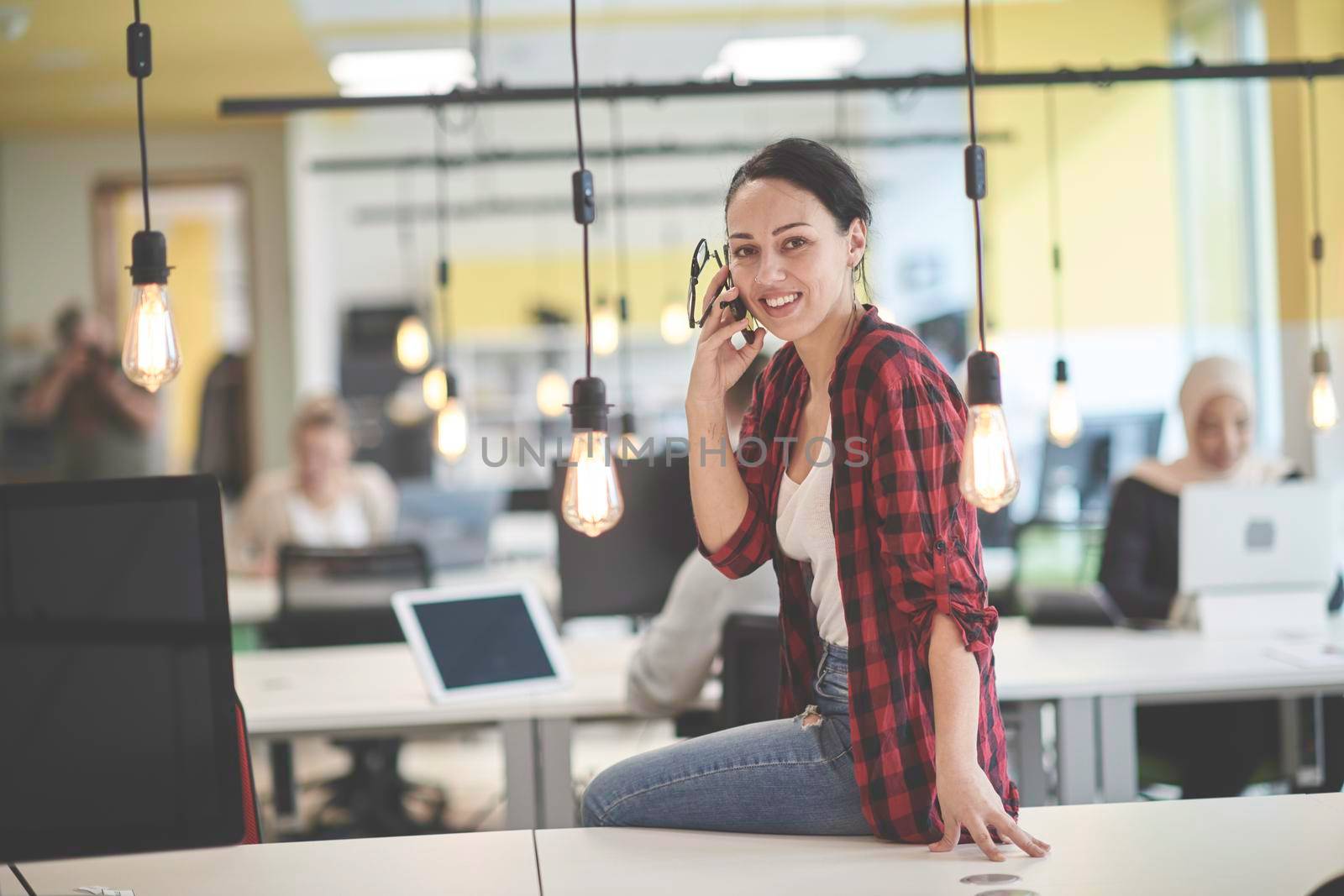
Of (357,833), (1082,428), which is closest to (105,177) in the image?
(357,833)

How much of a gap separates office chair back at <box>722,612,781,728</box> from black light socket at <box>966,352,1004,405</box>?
920mm

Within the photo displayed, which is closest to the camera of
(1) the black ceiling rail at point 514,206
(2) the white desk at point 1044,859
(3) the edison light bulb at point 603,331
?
(2) the white desk at point 1044,859

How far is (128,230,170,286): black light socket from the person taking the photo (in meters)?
1.97

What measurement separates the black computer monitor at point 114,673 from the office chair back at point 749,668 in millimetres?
1299

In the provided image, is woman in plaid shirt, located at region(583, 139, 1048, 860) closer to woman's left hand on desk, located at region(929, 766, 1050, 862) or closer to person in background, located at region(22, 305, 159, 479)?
woman's left hand on desk, located at region(929, 766, 1050, 862)

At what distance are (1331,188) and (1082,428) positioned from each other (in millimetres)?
1341

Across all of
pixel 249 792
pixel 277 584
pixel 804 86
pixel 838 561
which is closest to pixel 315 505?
pixel 277 584

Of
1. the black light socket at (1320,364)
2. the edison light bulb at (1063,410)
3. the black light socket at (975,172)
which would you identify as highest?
the black light socket at (975,172)

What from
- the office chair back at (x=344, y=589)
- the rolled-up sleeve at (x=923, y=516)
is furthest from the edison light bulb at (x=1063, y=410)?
the rolled-up sleeve at (x=923, y=516)

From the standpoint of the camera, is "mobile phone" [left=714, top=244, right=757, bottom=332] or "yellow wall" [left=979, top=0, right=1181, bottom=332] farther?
"yellow wall" [left=979, top=0, right=1181, bottom=332]

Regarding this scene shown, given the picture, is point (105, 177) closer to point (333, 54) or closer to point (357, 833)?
point (333, 54)

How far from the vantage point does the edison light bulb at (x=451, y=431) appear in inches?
167

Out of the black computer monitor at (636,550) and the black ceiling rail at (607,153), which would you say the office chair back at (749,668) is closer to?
the black computer monitor at (636,550)

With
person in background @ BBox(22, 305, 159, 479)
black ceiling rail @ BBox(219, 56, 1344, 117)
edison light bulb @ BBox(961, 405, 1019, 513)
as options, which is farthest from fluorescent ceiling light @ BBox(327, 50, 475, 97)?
edison light bulb @ BBox(961, 405, 1019, 513)
